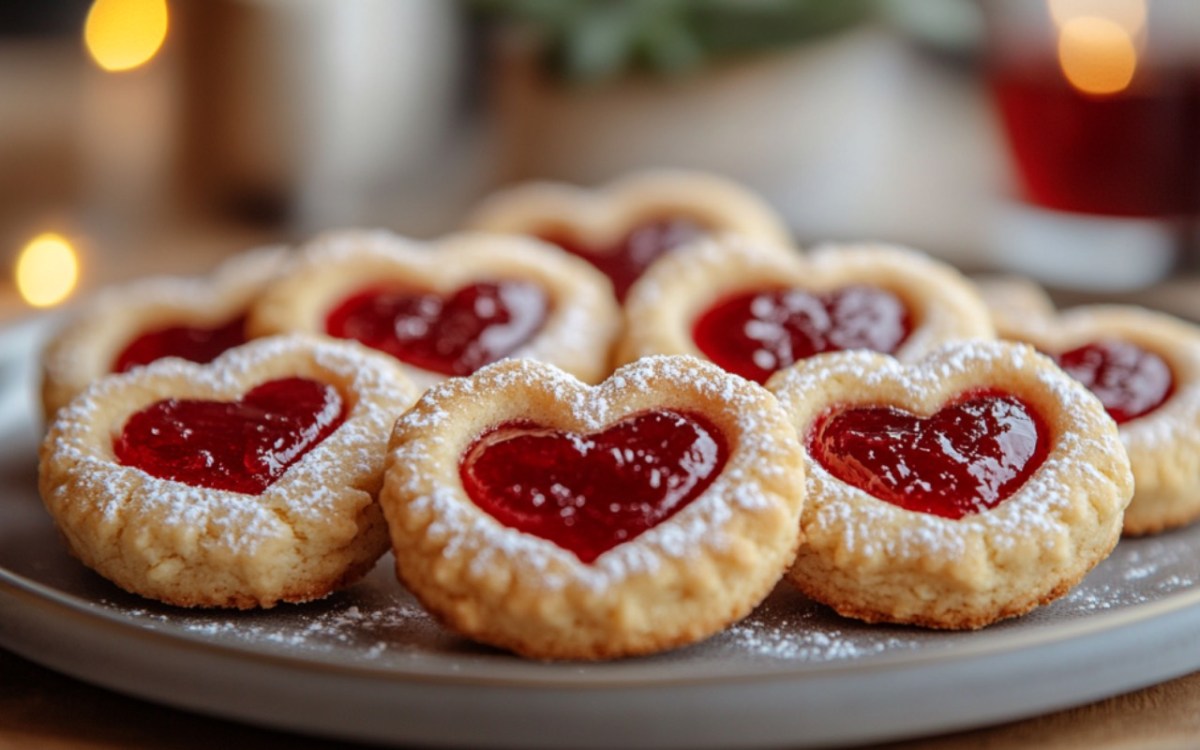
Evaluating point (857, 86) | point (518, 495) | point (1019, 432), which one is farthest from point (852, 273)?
point (857, 86)

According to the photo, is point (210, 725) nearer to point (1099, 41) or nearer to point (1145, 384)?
point (1145, 384)

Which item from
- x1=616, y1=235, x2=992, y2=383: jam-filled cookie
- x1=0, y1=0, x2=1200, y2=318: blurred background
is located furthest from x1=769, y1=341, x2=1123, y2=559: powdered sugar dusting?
x1=0, y1=0, x2=1200, y2=318: blurred background

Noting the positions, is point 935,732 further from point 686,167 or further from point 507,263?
point 686,167

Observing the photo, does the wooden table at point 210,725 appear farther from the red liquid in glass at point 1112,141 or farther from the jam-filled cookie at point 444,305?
the red liquid in glass at point 1112,141

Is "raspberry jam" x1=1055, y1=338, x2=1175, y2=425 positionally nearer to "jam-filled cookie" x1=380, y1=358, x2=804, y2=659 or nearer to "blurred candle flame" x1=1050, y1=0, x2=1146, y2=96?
"jam-filled cookie" x1=380, y1=358, x2=804, y2=659

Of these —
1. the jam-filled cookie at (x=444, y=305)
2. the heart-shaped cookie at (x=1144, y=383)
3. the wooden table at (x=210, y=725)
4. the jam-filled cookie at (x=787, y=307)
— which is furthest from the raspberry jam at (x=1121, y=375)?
the jam-filled cookie at (x=444, y=305)

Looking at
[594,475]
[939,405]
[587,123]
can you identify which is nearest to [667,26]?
[587,123]

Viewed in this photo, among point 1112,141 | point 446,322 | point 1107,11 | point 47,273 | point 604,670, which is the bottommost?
point 47,273
